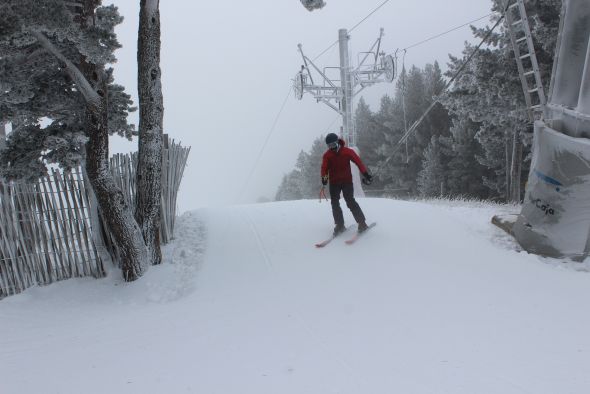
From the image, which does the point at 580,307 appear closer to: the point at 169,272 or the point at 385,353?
the point at 385,353

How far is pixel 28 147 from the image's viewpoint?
6.18 meters

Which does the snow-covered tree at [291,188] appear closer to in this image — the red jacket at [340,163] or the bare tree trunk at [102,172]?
the red jacket at [340,163]

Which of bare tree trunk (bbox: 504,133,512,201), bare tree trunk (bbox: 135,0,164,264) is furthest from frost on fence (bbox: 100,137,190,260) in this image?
bare tree trunk (bbox: 504,133,512,201)

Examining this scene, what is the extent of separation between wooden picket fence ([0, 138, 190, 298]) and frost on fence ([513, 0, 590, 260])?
6511mm

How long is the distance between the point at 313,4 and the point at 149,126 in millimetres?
3846

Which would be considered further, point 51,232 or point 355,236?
A: point 355,236

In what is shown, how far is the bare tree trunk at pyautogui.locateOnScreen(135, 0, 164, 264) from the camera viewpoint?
19.8 feet

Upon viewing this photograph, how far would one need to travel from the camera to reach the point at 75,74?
5645mm

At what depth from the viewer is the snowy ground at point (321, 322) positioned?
10.6ft

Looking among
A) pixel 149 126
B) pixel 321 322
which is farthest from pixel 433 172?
pixel 321 322

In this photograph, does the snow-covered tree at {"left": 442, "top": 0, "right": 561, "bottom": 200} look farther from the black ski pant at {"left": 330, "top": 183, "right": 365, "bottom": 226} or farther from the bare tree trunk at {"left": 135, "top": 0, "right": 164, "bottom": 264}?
the bare tree trunk at {"left": 135, "top": 0, "right": 164, "bottom": 264}

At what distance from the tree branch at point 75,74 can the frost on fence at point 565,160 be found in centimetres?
669

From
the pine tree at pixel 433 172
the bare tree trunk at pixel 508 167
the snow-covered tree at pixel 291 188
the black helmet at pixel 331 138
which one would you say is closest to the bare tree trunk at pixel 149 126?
the black helmet at pixel 331 138

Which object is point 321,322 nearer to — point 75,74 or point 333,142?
point 333,142
